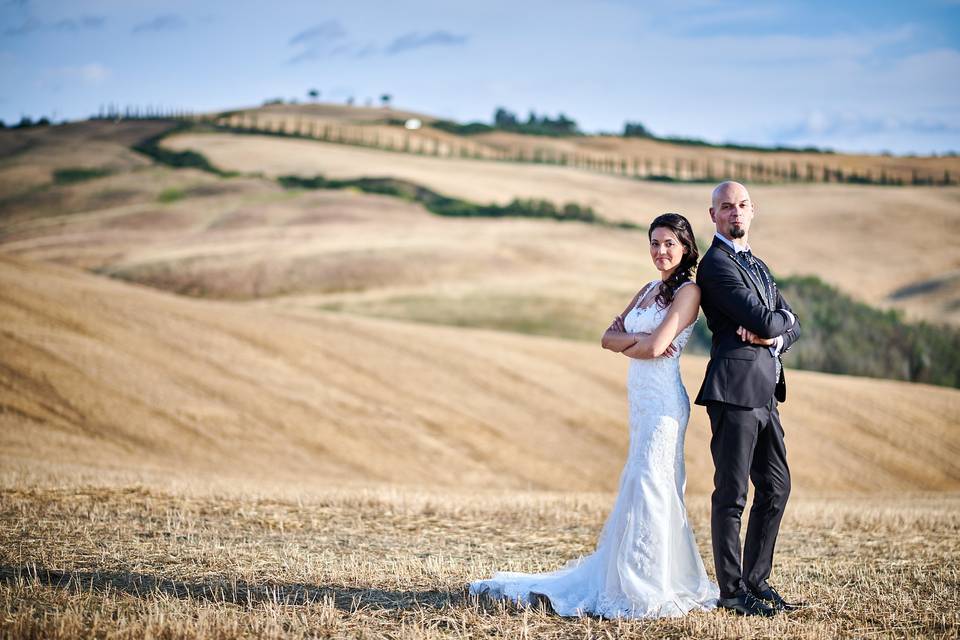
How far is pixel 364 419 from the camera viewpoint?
1136 inches

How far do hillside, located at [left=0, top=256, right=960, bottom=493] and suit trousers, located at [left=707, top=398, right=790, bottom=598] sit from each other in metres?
15.2

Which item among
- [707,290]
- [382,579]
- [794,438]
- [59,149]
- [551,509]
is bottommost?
[794,438]

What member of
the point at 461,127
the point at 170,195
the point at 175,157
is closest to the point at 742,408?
the point at 170,195

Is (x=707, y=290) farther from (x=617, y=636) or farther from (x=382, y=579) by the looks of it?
(x=382, y=579)

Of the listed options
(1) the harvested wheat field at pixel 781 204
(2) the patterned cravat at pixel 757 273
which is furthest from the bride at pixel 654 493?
(1) the harvested wheat field at pixel 781 204

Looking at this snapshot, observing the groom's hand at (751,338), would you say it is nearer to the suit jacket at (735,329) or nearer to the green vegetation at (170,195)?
the suit jacket at (735,329)

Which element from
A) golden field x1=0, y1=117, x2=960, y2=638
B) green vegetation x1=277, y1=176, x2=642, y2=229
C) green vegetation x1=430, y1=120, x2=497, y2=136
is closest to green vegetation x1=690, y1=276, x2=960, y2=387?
golden field x1=0, y1=117, x2=960, y2=638

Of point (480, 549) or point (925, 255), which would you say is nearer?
point (480, 549)

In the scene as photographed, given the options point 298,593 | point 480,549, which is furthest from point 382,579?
point 480,549

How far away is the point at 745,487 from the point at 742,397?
0.72 metres

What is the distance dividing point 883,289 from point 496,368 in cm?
4119

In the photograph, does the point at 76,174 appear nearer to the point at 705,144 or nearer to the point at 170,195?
the point at 170,195

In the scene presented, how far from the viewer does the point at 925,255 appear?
242 feet

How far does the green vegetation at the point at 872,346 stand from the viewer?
49344 mm
